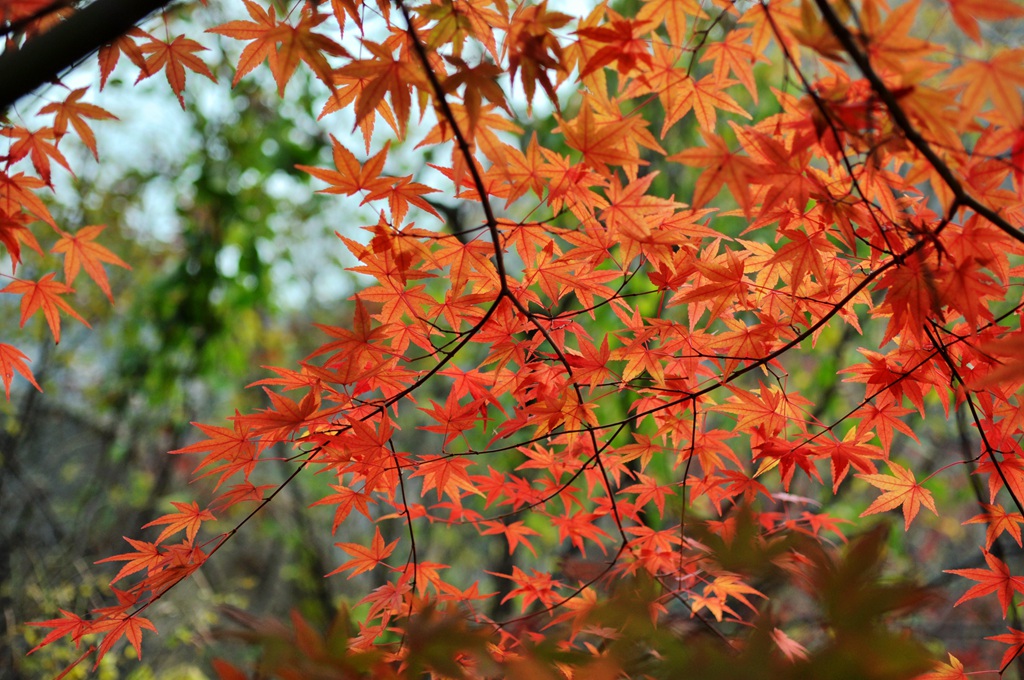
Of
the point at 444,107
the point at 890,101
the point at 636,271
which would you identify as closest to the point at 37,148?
the point at 444,107

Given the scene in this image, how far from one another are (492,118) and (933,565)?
5852 millimetres

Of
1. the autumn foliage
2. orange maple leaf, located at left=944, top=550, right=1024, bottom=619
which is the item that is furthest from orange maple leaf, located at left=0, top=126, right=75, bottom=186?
orange maple leaf, located at left=944, top=550, right=1024, bottom=619

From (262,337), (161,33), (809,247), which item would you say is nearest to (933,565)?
(262,337)

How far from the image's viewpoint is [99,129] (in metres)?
3.90

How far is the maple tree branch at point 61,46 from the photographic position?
0.64 meters

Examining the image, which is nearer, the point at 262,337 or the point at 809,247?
the point at 809,247

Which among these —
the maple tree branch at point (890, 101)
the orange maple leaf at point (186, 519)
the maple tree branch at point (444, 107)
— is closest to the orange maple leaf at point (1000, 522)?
the maple tree branch at point (890, 101)

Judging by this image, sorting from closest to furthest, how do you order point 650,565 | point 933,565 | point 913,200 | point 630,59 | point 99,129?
1. point 630,59
2. point 913,200
3. point 650,565
4. point 99,129
5. point 933,565

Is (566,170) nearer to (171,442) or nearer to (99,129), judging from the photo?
(171,442)

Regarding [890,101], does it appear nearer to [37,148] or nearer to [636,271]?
[636,271]

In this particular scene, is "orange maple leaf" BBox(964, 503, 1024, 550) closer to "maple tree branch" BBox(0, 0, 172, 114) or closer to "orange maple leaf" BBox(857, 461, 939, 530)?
"orange maple leaf" BBox(857, 461, 939, 530)

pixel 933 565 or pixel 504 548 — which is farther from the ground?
pixel 504 548

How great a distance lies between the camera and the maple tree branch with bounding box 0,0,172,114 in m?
0.64

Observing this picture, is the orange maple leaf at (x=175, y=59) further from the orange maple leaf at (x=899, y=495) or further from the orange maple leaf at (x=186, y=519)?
the orange maple leaf at (x=899, y=495)
